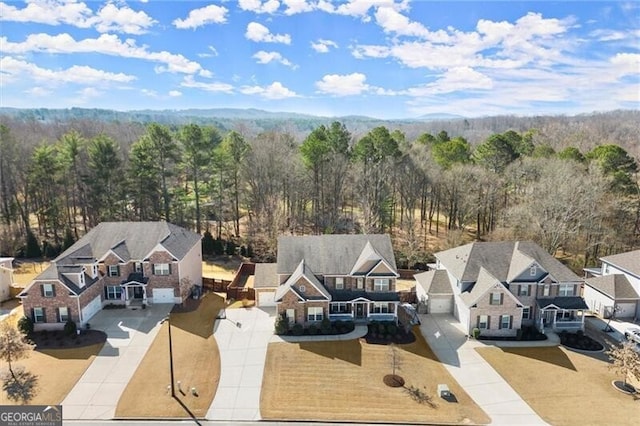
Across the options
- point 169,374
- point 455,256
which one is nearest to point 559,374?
point 455,256

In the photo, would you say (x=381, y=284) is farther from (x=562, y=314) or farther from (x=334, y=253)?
(x=562, y=314)

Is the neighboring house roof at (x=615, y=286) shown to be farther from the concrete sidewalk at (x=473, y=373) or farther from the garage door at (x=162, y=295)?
the garage door at (x=162, y=295)

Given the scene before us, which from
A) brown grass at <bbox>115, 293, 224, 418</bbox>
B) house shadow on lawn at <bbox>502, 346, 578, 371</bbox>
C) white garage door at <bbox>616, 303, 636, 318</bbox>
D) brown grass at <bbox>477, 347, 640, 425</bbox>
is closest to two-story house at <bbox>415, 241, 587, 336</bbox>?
house shadow on lawn at <bbox>502, 346, 578, 371</bbox>

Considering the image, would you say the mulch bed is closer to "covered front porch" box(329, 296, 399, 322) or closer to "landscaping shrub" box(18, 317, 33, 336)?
"landscaping shrub" box(18, 317, 33, 336)

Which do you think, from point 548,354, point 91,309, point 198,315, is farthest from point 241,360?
point 548,354

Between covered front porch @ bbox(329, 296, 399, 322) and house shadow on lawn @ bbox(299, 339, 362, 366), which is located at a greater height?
covered front porch @ bbox(329, 296, 399, 322)

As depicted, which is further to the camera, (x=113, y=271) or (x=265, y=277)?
(x=265, y=277)
